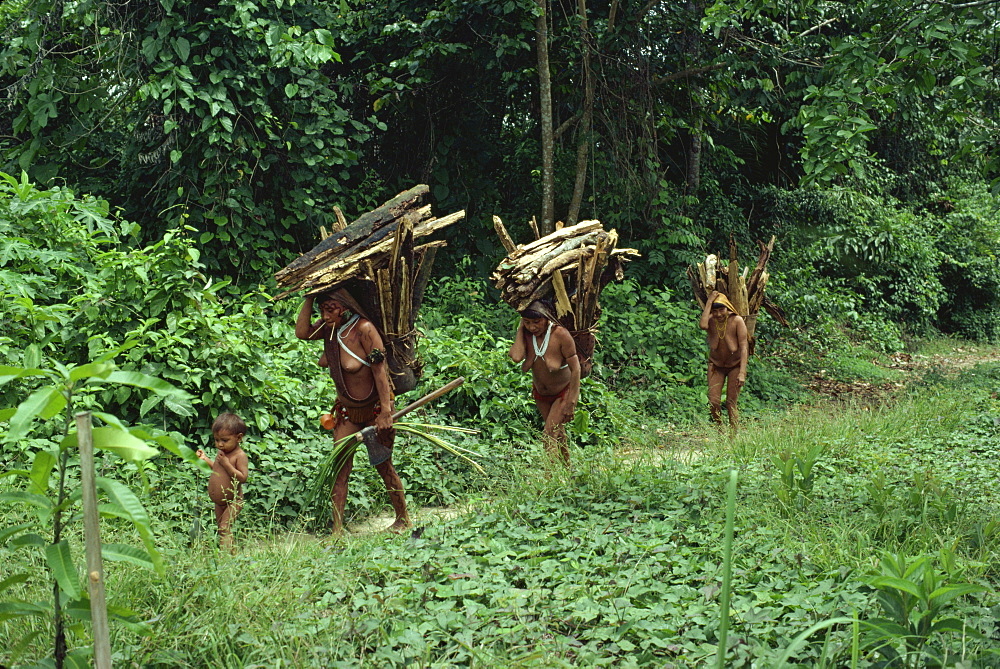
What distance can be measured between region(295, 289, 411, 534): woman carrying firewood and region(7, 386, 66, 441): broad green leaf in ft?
10.5

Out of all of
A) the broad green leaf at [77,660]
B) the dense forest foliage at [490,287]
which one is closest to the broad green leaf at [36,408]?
the dense forest foliage at [490,287]

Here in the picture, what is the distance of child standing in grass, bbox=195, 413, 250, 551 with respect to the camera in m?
5.04

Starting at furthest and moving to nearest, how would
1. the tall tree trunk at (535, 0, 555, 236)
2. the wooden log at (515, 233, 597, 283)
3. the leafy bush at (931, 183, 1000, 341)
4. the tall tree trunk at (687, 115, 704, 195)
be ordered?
the leafy bush at (931, 183, 1000, 341)
the tall tree trunk at (687, 115, 704, 195)
the tall tree trunk at (535, 0, 555, 236)
the wooden log at (515, 233, 597, 283)

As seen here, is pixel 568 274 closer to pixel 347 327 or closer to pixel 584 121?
pixel 347 327

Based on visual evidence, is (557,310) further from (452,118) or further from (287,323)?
(452,118)

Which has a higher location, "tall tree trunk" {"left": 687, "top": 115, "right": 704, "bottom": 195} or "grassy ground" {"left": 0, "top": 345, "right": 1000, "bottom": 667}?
"tall tree trunk" {"left": 687, "top": 115, "right": 704, "bottom": 195}

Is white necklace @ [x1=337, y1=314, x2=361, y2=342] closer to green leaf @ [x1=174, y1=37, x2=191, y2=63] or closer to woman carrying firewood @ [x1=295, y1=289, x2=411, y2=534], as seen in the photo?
woman carrying firewood @ [x1=295, y1=289, x2=411, y2=534]

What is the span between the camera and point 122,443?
2.32 metres

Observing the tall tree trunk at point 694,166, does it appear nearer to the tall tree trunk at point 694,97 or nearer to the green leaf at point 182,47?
the tall tree trunk at point 694,97

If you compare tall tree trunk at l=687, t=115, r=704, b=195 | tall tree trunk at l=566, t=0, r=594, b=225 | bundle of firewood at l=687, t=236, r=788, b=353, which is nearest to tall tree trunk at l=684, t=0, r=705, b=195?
tall tree trunk at l=687, t=115, r=704, b=195

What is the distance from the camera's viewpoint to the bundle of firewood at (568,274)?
671 centimetres

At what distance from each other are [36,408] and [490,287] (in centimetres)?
998

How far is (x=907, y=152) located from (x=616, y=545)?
17.6 metres

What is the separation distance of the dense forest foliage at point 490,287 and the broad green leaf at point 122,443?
17 millimetres
